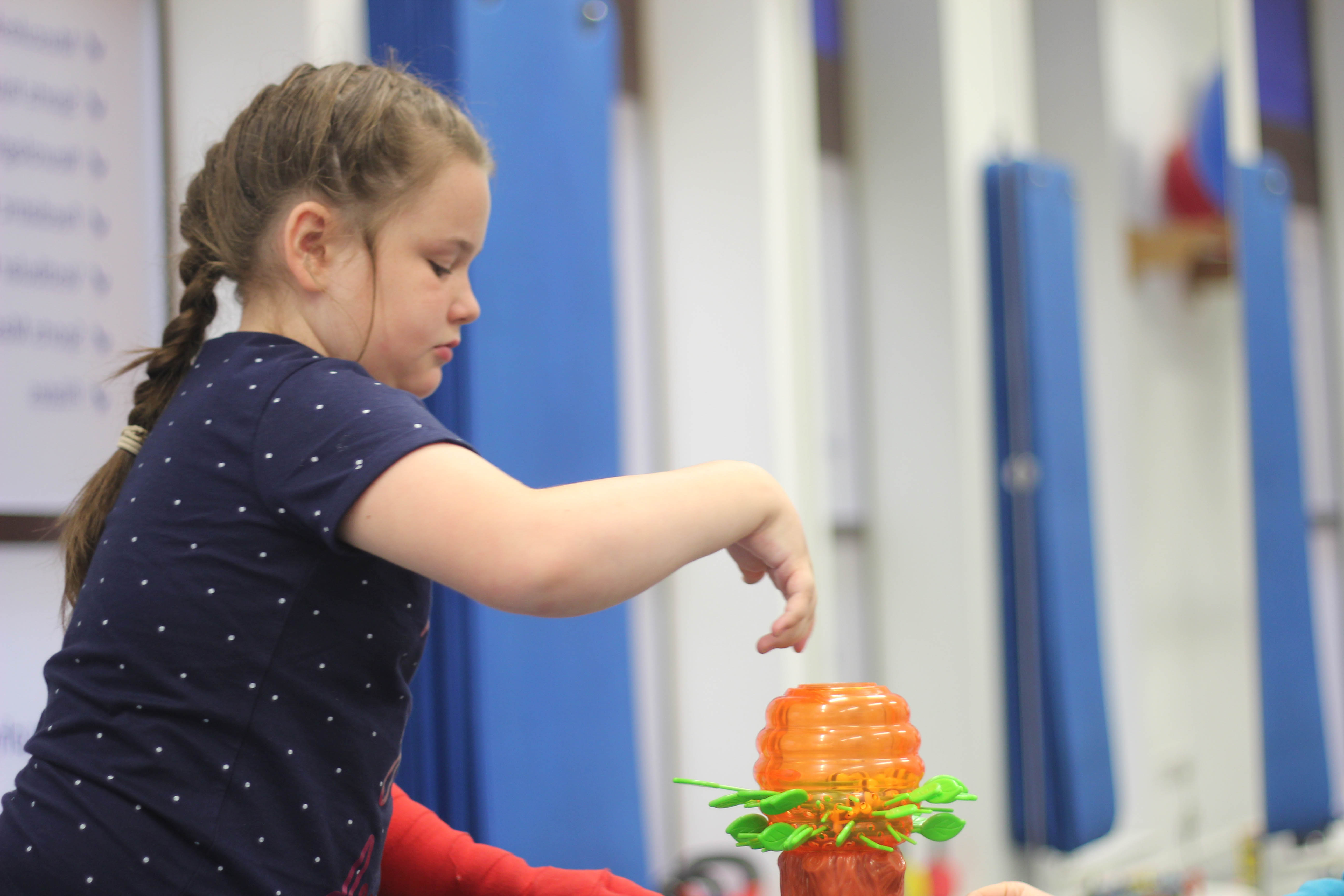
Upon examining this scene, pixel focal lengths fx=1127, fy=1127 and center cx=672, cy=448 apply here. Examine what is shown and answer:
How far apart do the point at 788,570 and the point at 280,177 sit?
1.32 ft

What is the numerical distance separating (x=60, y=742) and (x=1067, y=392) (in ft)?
6.89

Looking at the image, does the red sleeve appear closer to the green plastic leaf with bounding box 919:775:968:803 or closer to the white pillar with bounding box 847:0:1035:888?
the green plastic leaf with bounding box 919:775:968:803

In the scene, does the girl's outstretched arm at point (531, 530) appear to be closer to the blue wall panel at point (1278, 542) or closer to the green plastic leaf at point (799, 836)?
the green plastic leaf at point (799, 836)

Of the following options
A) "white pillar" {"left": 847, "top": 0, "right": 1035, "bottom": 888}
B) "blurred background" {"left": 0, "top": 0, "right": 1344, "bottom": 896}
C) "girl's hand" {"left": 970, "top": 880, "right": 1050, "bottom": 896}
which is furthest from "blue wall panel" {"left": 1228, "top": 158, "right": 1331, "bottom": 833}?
"girl's hand" {"left": 970, "top": 880, "right": 1050, "bottom": 896}

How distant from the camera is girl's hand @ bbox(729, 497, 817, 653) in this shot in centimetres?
63

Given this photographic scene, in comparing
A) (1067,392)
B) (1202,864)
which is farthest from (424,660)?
(1202,864)

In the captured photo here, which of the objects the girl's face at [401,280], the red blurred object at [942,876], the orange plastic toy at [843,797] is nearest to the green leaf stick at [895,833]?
the orange plastic toy at [843,797]

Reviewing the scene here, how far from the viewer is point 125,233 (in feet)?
4.83

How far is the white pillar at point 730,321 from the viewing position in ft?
6.78

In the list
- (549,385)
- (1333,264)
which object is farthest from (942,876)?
(1333,264)

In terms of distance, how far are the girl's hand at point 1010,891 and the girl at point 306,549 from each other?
0.55 ft

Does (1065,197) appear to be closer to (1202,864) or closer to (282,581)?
(1202,864)

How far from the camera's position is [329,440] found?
0.58 m

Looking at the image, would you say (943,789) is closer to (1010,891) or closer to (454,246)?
(1010,891)
